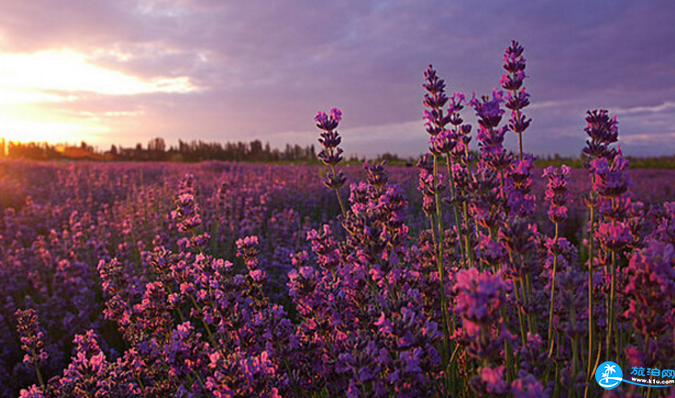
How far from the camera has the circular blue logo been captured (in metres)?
1.69

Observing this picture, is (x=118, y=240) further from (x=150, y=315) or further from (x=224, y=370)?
(x=224, y=370)

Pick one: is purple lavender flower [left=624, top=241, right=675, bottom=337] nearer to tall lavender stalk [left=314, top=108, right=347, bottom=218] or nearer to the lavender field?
the lavender field

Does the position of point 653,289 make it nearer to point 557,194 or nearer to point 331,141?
point 557,194

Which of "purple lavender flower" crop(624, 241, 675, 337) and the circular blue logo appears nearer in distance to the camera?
"purple lavender flower" crop(624, 241, 675, 337)

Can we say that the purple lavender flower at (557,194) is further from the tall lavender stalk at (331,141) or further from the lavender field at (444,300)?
the tall lavender stalk at (331,141)

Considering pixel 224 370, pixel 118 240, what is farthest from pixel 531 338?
pixel 118 240

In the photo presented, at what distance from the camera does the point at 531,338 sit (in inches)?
62.0

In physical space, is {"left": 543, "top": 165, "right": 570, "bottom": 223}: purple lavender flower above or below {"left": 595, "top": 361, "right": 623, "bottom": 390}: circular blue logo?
above

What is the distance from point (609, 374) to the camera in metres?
1.72

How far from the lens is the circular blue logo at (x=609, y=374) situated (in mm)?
1687

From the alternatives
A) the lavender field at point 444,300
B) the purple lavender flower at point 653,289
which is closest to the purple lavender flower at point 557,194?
the lavender field at point 444,300

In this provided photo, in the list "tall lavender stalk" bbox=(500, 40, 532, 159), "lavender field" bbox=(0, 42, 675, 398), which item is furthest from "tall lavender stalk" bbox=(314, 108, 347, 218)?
"tall lavender stalk" bbox=(500, 40, 532, 159)

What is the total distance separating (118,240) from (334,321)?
6401 millimetres

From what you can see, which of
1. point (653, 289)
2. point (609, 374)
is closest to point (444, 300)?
point (609, 374)
